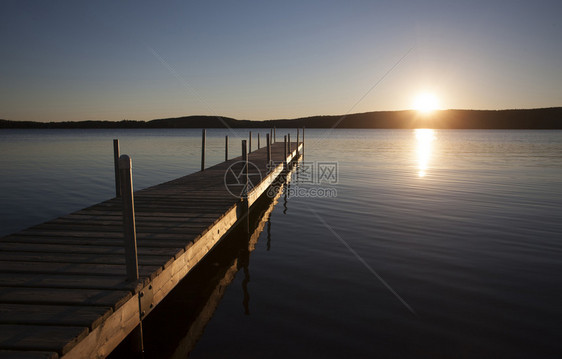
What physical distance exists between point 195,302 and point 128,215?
9.30 feet

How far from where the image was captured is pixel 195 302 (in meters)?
5.94

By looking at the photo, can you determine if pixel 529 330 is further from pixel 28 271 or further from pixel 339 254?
pixel 28 271

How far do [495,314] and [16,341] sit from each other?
591cm

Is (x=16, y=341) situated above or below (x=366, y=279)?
above

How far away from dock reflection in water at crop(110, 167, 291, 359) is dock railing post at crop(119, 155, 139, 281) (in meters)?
1.31

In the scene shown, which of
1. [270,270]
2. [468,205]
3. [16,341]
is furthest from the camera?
[468,205]

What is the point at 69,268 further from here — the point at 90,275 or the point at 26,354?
the point at 26,354

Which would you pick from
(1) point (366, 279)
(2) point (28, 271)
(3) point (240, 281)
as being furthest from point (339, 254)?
(2) point (28, 271)

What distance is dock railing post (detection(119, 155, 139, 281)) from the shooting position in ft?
11.5

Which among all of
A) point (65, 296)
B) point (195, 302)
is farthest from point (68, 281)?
point (195, 302)

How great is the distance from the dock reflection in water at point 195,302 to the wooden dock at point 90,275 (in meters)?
0.77

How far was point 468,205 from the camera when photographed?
1286 centimetres

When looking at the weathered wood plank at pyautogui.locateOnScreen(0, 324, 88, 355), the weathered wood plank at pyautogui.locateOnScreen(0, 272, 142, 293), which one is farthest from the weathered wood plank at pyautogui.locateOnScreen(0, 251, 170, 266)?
the weathered wood plank at pyautogui.locateOnScreen(0, 324, 88, 355)

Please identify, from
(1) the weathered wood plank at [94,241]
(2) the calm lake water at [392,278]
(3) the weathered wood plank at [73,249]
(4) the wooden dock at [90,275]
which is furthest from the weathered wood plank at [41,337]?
(1) the weathered wood plank at [94,241]
